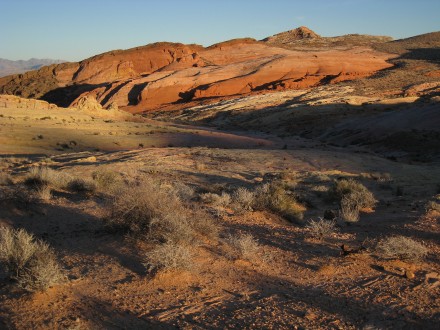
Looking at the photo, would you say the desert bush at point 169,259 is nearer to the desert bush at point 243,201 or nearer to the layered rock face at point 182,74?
the desert bush at point 243,201

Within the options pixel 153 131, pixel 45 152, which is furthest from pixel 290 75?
pixel 45 152

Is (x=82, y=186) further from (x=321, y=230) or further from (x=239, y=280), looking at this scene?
(x=239, y=280)

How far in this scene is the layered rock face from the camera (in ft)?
197

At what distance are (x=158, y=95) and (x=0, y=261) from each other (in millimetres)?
56233

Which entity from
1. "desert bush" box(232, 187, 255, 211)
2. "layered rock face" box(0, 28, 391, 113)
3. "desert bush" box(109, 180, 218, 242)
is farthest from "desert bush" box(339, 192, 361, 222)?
"layered rock face" box(0, 28, 391, 113)

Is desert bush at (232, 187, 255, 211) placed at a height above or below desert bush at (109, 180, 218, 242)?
below

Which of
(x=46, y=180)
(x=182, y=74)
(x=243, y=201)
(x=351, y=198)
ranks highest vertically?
(x=182, y=74)

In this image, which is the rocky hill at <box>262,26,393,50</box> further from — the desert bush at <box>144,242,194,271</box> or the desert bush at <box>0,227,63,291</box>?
the desert bush at <box>0,227,63,291</box>

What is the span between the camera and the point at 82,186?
34.8 ft

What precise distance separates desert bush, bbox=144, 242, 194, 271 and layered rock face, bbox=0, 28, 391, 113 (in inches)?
2061

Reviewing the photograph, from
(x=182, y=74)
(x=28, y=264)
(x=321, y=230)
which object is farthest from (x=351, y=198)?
(x=182, y=74)

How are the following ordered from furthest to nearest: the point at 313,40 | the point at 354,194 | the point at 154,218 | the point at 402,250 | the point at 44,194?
the point at 313,40
the point at 354,194
the point at 44,194
the point at 154,218
the point at 402,250

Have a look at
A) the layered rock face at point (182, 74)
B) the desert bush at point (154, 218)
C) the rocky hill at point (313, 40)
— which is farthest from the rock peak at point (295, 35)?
the desert bush at point (154, 218)

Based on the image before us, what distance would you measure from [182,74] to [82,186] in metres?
54.5
